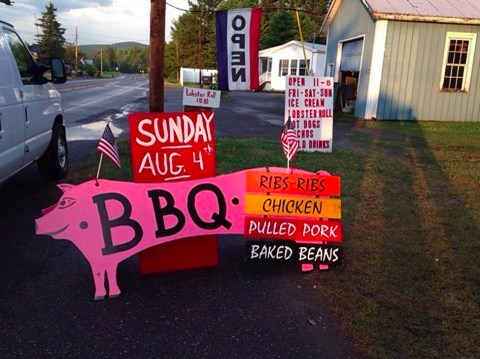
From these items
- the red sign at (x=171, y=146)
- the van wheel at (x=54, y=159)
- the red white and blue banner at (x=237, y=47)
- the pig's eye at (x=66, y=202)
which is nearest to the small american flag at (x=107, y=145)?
the red sign at (x=171, y=146)

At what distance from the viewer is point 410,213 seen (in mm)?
5621

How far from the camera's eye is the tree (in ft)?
222

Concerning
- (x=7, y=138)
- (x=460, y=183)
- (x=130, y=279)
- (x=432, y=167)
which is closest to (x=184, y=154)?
(x=130, y=279)

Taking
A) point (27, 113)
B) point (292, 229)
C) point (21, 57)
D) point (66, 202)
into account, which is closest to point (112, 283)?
point (66, 202)

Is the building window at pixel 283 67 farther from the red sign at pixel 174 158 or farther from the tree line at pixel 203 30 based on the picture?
the red sign at pixel 174 158

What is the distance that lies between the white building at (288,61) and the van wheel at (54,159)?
98.8ft

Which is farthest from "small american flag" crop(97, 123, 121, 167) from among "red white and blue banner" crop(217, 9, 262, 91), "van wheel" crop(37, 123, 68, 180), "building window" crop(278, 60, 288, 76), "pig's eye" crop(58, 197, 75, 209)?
"building window" crop(278, 60, 288, 76)

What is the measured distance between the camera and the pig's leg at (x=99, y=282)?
11.3 feet

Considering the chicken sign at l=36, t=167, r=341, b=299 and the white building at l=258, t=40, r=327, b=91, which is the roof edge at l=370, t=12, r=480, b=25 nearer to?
the chicken sign at l=36, t=167, r=341, b=299

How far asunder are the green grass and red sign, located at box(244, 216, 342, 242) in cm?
35

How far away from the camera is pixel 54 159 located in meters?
6.52

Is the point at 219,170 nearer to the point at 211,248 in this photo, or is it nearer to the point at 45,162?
the point at 45,162

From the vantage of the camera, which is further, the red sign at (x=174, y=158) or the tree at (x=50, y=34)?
the tree at (x=50, y=34)

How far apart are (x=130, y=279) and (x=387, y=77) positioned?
45.8 feet
